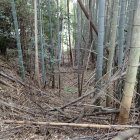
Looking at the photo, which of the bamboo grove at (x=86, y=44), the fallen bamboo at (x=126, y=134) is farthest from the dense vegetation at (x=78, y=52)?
the fallen bamboo at (x=126, y=134)

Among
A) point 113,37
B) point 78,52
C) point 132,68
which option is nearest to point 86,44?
point 78,52

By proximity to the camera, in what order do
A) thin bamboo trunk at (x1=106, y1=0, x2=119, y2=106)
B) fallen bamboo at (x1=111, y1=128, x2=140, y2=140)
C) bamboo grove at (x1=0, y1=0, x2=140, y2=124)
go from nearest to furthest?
fallen bamboo at (x1=111, y1=128, x2=140, y2=140) < bamboo grove at (x1=0, y1=0, x2=140, y2=124) < thin bamboo trunk at (x1=106, y1=0, x2=119, y2=106)

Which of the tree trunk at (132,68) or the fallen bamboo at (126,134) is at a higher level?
the tree trunk at (132,68)

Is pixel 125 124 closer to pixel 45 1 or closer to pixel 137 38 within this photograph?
pixel 137 38

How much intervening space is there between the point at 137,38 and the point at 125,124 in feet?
2.99

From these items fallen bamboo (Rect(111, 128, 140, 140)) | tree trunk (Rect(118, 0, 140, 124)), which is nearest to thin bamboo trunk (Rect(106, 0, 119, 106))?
A: tree trunk (Rect(118, 0, 140, 124))

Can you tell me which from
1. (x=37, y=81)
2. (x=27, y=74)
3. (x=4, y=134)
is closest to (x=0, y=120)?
(x=4, y=134)

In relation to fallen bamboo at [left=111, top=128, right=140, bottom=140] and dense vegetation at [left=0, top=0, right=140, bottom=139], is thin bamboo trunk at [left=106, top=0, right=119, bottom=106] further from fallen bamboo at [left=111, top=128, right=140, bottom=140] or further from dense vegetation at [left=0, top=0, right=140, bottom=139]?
fallen bamboo at [left=111, top=128, right=140, bottom=140]

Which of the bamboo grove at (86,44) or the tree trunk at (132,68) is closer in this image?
the tree trunk at (132,68)

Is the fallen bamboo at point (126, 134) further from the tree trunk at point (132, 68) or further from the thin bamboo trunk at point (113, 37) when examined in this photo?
the thin bamboo trunk at point (113, 37)

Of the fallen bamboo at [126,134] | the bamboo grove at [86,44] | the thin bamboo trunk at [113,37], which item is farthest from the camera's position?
the thin bamboo trunk at [113,37]

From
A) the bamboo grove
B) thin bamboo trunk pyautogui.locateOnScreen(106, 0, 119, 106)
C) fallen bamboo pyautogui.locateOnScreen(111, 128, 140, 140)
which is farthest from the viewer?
thin bamboo trunk pyautogui.locateOnScreen(106, 0, 119, 106)

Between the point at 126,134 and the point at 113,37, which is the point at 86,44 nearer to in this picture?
the point at 113,37

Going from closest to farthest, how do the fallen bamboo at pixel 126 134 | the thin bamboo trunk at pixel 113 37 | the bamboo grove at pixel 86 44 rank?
the fallen bamboo at pixel 126 134 → the bamboo grove at pixel 86 44 → the thin bamboo trunk at pixel 113 37
